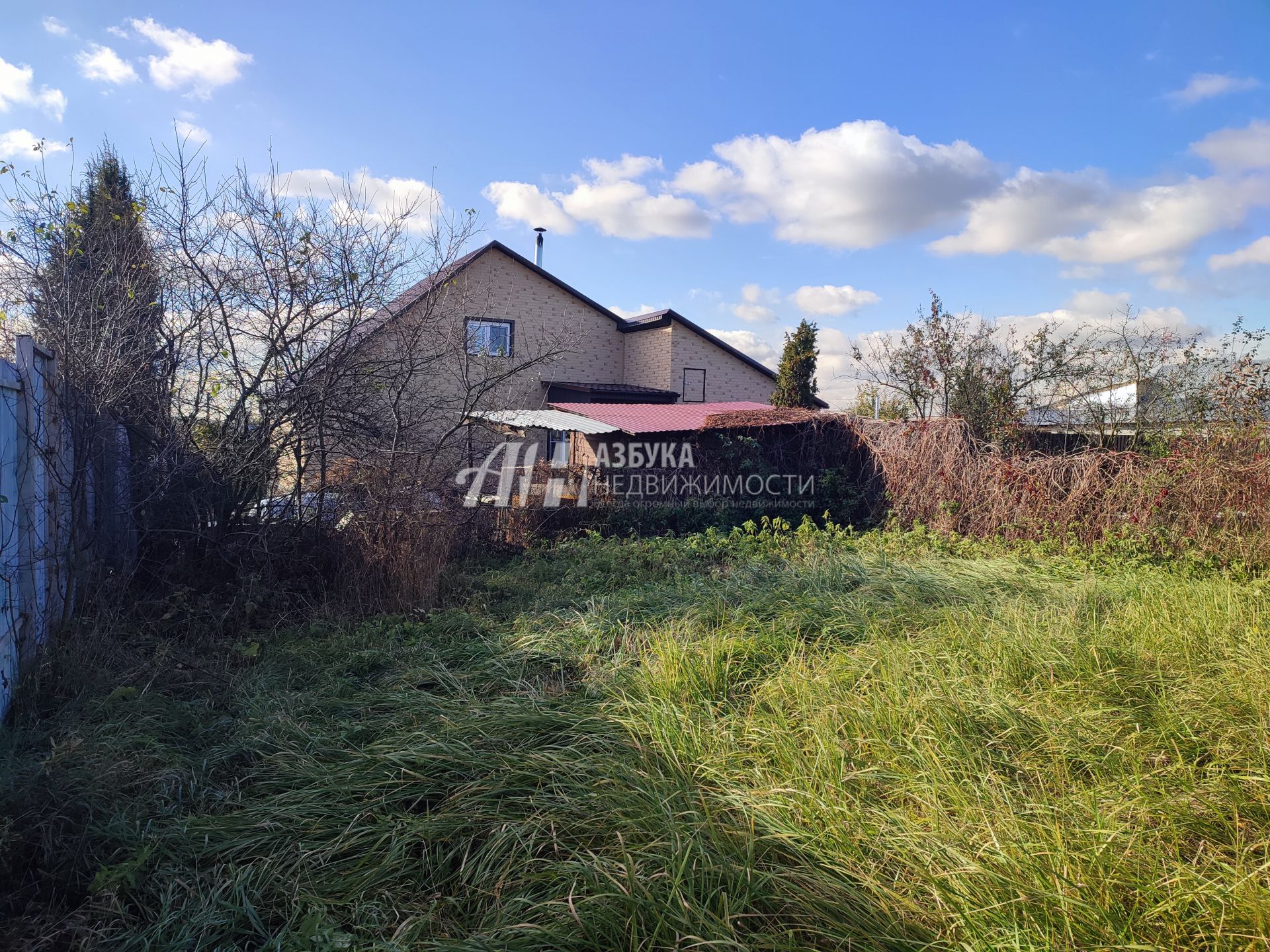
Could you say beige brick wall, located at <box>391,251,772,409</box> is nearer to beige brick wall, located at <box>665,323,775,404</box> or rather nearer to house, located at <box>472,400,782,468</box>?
beige brick wall, located at <box>665,323,775,404</box>

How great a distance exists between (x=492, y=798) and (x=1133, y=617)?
422 cm

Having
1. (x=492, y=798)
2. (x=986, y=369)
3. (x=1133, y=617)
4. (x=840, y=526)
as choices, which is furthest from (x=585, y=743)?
(x=986, y=369)

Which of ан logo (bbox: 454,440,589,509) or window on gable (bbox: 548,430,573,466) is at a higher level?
window on gable (bbox: 548,430,573,466)

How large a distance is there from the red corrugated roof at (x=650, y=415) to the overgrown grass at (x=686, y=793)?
263 inches

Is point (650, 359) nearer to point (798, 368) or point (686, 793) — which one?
point (798, 368)

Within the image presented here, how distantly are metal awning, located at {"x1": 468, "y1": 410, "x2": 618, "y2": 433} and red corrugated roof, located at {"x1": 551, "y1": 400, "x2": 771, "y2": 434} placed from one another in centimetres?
20

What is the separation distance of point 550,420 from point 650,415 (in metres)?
2.03

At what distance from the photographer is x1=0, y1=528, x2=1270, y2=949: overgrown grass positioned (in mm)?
2135

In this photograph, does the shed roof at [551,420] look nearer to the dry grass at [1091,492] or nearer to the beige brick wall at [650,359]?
the dry grass at [1091,492]

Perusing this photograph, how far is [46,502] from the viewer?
14.8 ft

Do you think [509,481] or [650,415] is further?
[650,415]

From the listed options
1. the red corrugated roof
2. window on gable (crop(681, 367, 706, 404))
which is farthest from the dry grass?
window on gable (crop(681, 367, 706, 404))

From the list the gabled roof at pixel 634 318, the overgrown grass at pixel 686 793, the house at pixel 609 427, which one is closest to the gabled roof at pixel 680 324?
the gabled roof at pixel 634 318

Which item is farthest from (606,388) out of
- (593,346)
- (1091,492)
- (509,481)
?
(1091,492)
